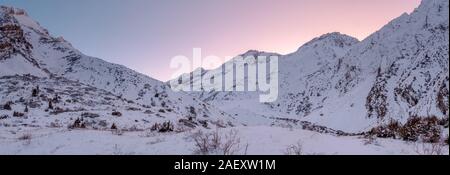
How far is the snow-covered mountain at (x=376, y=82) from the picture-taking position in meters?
47.4

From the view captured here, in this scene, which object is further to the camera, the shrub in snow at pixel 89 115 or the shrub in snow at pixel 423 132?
the shrub in snow at pixel 89 115

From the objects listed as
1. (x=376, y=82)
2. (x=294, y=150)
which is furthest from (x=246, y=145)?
(x=376, y=82)

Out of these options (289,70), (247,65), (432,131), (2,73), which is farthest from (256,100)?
(432,131)

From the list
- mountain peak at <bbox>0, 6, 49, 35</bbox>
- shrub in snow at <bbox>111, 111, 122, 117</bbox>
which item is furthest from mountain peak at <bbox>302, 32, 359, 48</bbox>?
shrub in snow at <bbox>111, 111, 122, 117</bbox>

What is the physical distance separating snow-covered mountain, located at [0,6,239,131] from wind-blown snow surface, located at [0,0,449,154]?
0.16 m

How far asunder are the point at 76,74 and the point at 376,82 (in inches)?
1597

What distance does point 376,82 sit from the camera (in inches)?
2425

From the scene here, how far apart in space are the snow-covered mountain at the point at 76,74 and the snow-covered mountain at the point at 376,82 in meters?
8.19

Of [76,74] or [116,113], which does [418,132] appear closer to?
[116,113]

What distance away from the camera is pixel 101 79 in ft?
177

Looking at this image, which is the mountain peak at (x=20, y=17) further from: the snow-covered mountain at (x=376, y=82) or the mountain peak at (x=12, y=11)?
the snow-covered mountain at (x=376, y=82)

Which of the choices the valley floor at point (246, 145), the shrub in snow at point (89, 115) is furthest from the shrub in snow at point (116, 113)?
the valley floor at point (246, 145)

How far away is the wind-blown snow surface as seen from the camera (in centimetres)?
928

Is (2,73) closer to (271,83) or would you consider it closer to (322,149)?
(322,149)
